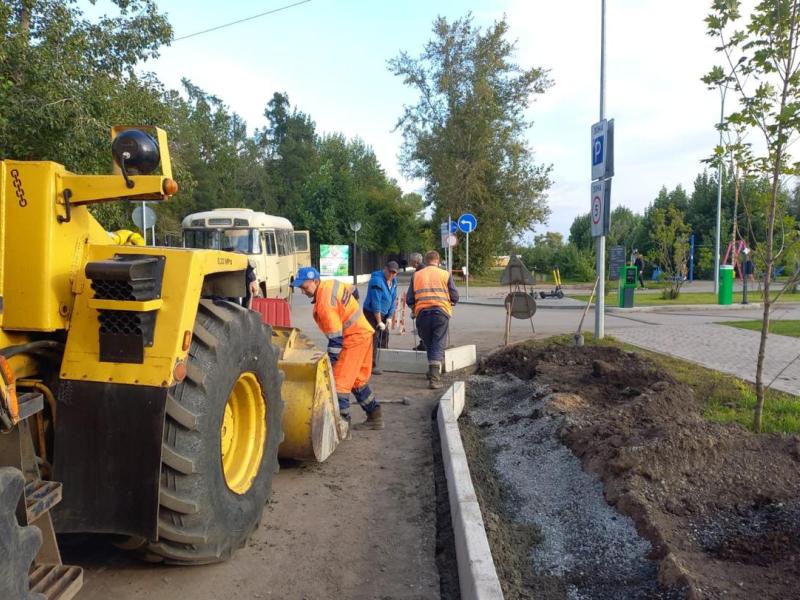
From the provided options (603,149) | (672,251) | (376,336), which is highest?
(603,149)

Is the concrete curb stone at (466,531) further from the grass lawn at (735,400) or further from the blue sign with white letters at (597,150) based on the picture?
the blue sign with white letters at (597,150)

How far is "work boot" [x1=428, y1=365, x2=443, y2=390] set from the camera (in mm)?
8579

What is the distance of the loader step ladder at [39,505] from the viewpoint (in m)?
2.46

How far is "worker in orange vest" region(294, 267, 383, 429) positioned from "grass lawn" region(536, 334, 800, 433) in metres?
3.23

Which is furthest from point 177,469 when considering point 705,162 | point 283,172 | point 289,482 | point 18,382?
point 283,172

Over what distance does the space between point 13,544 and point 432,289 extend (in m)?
6.93

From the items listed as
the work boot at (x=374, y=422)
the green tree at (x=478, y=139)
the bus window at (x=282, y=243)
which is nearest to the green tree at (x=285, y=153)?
the green tree at (x=478, y=139)

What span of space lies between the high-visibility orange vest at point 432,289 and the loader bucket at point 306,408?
3524mm

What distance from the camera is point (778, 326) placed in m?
13.6

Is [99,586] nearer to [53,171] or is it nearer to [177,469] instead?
[177,469]

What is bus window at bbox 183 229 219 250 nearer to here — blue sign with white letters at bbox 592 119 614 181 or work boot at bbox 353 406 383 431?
blue sign with white letters at bbox 592 119 614 181

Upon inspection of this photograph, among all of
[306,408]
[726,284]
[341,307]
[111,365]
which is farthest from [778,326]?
→ [111,365]

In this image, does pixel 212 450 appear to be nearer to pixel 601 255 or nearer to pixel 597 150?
pixel 601 255

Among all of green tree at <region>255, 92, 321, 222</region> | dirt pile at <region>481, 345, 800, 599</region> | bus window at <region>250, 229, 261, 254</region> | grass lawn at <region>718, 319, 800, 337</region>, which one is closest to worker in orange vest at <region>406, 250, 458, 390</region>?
dirt pile at <region>481, 345, 800, 599</region>
